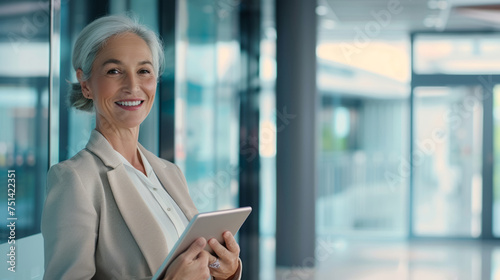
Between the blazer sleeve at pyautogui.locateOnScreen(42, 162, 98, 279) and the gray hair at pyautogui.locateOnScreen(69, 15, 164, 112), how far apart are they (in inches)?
11.9

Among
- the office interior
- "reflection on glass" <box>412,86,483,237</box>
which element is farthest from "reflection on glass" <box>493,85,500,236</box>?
"reflection on glass" <box>412,86,483,237</box>

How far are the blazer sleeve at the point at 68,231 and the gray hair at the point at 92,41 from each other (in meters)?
0.30

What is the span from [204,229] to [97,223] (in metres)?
0.23

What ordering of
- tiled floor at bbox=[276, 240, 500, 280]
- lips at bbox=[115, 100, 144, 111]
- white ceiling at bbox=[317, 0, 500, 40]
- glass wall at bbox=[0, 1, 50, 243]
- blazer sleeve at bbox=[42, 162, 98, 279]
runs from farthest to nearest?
1. white ceiling at bbox=[317, 0, 500, 40]
2. tiled floor at bbox=[276, 240, 500, 280]
3. glass wall at bbox=[0, 1, 50, 243]
4. lips at bbox=[115, 100, 144, 111]
5. blazer sleeve at bbox=[42, 162, 98, 279]

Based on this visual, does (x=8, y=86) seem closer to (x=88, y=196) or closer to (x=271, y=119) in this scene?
(x=88, y=196)

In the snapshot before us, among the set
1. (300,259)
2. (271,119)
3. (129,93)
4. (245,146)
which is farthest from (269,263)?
(129,93)

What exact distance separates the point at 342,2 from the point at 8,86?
5.01 meters

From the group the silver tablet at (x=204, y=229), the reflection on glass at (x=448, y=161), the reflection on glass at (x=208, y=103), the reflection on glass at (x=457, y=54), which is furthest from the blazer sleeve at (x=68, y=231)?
the reflection on glass at (x=457, y=54)

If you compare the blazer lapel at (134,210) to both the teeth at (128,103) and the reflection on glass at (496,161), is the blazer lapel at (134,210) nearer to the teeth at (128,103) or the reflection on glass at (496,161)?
the teeth at (128,103)

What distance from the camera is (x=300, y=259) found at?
6.04m

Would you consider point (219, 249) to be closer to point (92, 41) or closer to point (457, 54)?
point (92, 41)

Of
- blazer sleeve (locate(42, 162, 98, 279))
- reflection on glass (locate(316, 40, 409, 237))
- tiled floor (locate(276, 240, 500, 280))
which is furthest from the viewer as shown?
reflection on glass (locate(316, 40, 409, 237))

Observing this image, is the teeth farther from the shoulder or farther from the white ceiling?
the white ceiling

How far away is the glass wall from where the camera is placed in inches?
72.9
